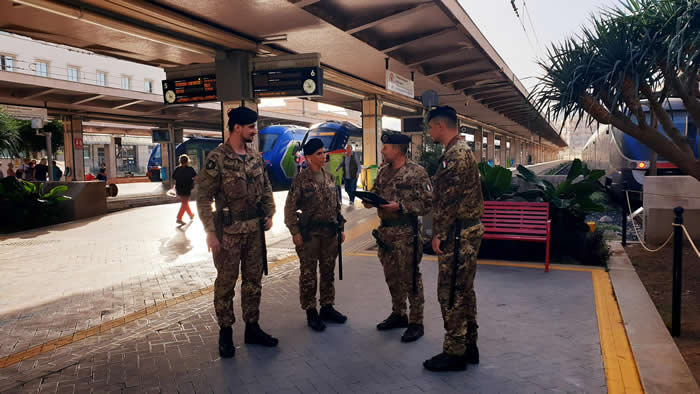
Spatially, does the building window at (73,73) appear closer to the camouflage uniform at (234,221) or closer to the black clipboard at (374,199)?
the camouflage uniform at (234,221)

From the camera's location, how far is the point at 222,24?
30.5 ft

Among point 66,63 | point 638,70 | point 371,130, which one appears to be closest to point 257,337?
point 638,70

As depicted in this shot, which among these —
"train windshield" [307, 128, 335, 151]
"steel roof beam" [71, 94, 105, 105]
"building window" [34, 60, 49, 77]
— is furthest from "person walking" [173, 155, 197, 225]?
"building window" [34, 60, 49, 77]

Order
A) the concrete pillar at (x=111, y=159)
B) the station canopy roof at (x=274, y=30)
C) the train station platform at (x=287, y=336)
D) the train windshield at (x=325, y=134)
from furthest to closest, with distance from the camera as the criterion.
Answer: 1. the concrete pillar at (x=111, y=159)
2. the train windshield at (x=325, y=134)
3. the station canopy roof at (x=274, y=30)
4. the train station platform at (x=287, y=336)

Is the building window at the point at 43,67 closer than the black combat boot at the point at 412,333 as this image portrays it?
No

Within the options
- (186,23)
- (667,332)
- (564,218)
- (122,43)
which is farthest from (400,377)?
(122,43)

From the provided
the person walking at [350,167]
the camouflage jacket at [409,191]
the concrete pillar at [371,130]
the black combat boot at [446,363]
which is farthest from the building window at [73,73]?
the black combat boot at [446,363]

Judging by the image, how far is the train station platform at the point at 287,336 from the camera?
329 centimetres

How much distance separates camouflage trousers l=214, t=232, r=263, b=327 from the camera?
3805mm

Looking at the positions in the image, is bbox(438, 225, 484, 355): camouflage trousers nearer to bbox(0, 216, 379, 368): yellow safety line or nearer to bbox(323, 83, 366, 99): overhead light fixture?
bbox(0, 216, 379, 368): yellow safety line

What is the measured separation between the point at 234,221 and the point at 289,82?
23.3 feet

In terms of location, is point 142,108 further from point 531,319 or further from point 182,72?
point 531,319

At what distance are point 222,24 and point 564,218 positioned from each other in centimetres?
704

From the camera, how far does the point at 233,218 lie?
3.82 m
